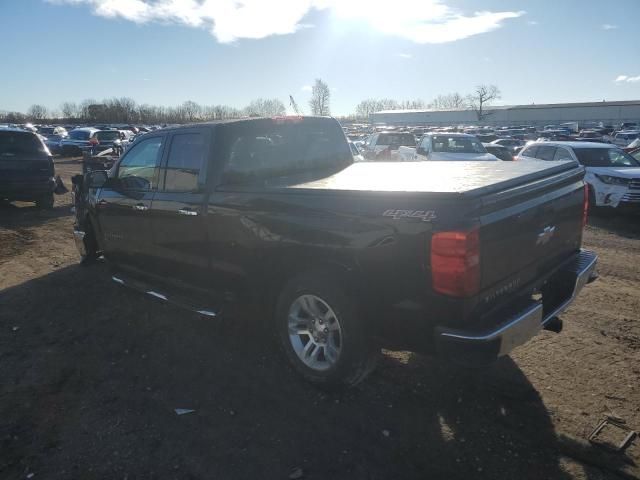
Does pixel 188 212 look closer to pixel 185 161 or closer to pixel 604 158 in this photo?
pixel 185 161

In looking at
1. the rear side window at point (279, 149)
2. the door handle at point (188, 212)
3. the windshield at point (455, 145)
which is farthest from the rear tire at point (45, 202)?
the windshield at point (455, 145)

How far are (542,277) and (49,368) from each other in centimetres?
405

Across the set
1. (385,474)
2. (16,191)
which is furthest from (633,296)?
(16,191)

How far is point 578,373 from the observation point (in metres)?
3.59

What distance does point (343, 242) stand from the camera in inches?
118

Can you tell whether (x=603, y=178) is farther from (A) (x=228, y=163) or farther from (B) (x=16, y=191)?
(B) (x=16, y=191)

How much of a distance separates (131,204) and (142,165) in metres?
0.43

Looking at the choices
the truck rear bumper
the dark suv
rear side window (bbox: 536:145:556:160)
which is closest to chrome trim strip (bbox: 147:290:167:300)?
the truck rear bumper

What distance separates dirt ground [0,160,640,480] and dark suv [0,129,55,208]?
21.9 ft

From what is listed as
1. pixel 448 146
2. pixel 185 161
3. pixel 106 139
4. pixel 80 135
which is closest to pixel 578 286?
pixel 185 161

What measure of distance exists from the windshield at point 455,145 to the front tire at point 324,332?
11196mm

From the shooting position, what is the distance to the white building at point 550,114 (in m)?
99.2

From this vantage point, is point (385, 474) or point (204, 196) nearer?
point (385, 474)

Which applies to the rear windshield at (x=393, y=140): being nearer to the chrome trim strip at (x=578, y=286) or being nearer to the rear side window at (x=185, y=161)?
the rear side window at (x=185, y=161)
